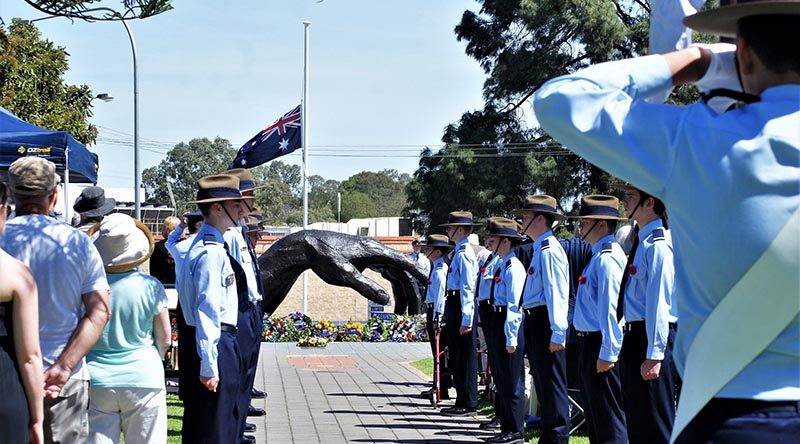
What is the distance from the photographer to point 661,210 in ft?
23.3

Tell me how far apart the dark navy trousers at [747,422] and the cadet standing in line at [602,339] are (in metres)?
4.98

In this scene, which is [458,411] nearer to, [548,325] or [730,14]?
[548,325]

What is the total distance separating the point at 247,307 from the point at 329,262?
12784mm

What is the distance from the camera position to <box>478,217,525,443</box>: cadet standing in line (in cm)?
1061

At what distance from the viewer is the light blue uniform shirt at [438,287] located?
14.7 meters

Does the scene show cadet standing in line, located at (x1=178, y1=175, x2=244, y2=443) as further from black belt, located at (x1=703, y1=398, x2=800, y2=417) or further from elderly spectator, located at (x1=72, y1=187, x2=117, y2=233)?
black belt, located at (x1=703, y1=398, x2=800, y2=417)

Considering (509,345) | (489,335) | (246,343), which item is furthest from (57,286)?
(489,335)

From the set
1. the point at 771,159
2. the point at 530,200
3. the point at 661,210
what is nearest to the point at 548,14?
the point at 530,200

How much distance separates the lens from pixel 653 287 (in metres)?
6.82

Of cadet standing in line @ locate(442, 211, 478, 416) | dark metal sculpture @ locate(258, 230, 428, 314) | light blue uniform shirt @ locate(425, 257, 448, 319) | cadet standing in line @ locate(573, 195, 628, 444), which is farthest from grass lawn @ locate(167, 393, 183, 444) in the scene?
dark metal sculpture @ locate(258, 230, 428, 314)

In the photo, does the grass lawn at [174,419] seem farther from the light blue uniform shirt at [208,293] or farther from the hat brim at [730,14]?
the hat brim at [730,14]

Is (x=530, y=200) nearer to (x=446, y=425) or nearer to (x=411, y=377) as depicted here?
(x=446, y=425)

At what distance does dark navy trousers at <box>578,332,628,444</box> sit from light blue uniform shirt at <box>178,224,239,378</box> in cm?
261

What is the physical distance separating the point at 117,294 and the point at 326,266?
1485cm
